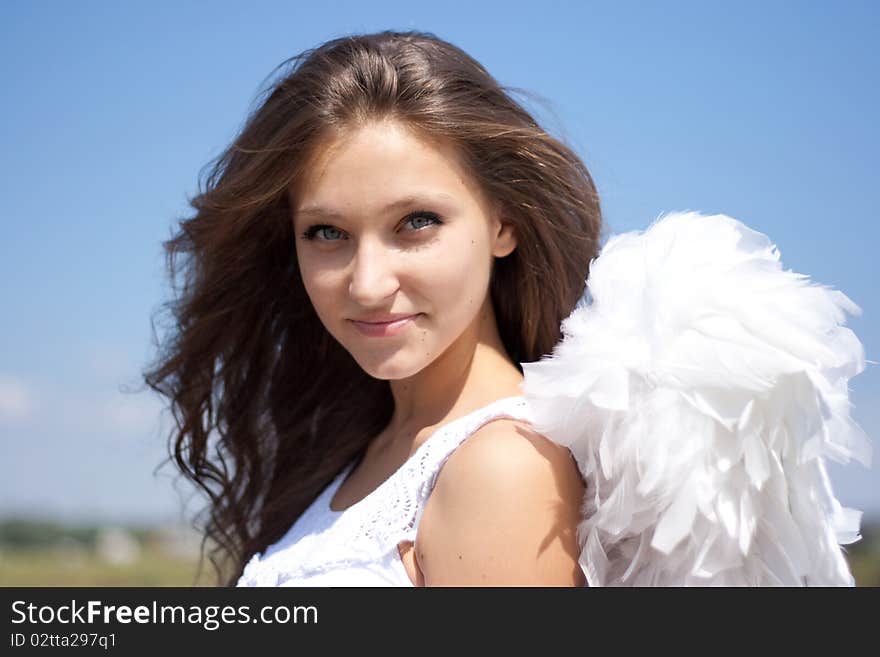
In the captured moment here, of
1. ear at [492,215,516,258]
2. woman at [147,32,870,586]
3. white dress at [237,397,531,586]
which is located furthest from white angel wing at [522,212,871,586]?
ear at [492,215,516,258]

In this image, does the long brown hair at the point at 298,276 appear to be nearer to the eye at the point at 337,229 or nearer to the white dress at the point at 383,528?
the eye at the point at 337,229

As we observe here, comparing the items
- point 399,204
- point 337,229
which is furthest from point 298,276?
point 399,204

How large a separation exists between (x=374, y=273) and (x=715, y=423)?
0.96 m

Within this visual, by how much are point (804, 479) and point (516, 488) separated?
608 mm

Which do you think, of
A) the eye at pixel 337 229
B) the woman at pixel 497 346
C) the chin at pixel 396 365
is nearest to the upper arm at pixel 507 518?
the woman at pixel 497 346

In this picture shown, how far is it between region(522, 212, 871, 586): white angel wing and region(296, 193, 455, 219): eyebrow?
573mm

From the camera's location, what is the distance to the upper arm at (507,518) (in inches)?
80.8

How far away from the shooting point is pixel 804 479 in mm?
1936

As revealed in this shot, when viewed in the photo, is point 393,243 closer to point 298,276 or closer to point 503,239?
point 503,239

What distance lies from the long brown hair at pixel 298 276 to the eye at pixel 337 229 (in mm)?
177

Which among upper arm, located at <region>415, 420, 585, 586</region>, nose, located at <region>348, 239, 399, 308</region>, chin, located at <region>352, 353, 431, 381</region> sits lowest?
upper arm, located at <region>415, 420, 585, 586</region>

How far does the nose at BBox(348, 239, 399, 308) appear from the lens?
242 cm

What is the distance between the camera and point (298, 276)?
11.2 feet

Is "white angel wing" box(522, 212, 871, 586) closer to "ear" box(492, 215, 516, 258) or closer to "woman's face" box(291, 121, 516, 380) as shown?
"woman's face" box(291, 121, 516, 380)
